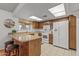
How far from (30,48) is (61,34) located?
1.78 ft

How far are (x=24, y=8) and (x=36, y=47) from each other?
0.65 m

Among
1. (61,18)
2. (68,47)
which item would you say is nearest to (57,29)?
(61,18)

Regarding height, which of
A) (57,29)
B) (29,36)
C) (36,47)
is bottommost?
(36,47)

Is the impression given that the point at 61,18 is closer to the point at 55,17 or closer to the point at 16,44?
the point at 55,17

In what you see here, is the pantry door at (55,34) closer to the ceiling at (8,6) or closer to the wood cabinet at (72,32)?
the wood cabinet at (72,32)

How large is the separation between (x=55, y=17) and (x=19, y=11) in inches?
22.5

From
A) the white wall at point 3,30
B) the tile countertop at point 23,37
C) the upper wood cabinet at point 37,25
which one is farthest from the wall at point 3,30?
the upper wood cabinet at point 37,25

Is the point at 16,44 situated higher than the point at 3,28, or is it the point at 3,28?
the point at 3,28

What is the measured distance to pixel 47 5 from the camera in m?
1.63

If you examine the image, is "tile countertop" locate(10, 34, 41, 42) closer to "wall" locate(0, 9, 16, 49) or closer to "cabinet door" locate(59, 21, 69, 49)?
"wall" locate(0, 9, 16, 49)

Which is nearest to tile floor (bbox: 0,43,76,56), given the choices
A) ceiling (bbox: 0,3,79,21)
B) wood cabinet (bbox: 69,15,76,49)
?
wood cabinet (bbox: 69,15,76,49)

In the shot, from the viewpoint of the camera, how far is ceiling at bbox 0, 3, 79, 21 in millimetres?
1591

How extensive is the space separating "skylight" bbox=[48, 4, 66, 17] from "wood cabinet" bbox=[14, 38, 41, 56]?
48 cm

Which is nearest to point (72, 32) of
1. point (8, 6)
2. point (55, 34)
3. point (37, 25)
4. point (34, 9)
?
point (55, 34)
